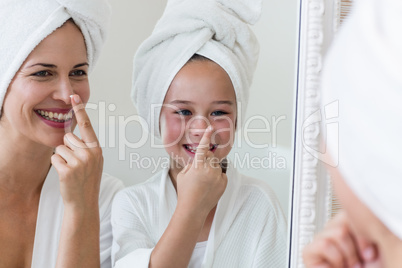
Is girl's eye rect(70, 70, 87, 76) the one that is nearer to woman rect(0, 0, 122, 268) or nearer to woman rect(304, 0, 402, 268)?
woman rect(0, 0, 122, 268)

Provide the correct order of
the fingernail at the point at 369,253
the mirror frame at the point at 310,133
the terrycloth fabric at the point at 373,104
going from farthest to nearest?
1. the mirror frame at the point at 310,133
2. the fingernail at the point at 369,253
3. the terrycloth fabric at the point at 373,104

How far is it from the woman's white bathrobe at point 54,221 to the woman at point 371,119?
683 millimetres

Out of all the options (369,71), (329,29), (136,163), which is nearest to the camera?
(369,71)

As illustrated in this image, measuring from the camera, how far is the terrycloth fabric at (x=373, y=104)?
1.21ft

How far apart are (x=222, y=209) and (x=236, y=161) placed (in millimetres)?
102

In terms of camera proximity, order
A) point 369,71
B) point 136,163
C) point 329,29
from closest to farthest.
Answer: point 369,71 → point 329,29 → point 136,163

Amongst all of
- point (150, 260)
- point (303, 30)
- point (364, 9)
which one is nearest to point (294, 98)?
point (303, 30)

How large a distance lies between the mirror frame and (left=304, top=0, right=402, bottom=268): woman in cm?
48

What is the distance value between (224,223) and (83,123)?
0.34 meters

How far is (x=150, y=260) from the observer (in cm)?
94

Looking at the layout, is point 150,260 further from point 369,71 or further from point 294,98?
point 369,71

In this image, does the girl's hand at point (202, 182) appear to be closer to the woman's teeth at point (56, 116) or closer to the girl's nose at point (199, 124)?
the girl's nose at point (199, 124)

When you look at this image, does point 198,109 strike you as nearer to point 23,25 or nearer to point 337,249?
point 23,25

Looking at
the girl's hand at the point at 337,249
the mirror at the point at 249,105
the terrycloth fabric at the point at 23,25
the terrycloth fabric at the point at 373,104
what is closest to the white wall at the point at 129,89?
the mirror at the point at 249,105
